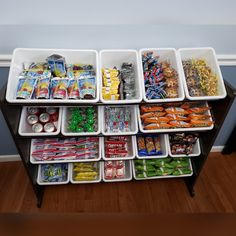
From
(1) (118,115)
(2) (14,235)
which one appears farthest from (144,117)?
(2) (14,235)

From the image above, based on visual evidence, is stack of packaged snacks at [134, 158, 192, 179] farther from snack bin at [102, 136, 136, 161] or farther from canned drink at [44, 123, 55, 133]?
canned drink at [44, 123, 55, 133]

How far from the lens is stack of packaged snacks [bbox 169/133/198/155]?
1390 millimetres

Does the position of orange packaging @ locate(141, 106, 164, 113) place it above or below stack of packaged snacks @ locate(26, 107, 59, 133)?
above

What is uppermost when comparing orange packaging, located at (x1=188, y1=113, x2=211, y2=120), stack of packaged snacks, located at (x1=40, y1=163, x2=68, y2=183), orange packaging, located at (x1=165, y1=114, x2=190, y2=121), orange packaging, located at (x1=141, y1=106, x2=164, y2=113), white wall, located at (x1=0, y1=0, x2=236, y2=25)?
white wall, located at (x1=0, y1=0, x2=236, y2=25)

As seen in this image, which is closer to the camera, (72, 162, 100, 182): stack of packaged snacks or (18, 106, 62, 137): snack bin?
(18, 106, 62, 137): snack bin

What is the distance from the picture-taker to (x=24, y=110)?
1216 millimetres

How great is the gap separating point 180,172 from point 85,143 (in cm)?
75

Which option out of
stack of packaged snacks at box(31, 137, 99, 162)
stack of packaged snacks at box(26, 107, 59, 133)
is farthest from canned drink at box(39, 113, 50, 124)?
stack of packaged snacks at box(31, 137, 99, 162)

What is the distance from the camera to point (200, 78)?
1.18 m

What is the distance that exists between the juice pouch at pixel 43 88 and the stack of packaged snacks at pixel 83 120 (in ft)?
0.84

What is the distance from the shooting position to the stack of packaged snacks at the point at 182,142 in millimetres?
1390

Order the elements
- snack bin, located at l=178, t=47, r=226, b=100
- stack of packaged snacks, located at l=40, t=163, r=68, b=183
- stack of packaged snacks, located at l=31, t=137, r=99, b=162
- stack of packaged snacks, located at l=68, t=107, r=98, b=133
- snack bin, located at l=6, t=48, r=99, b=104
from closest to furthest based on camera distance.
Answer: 1. snack bin, located at l=6, t=48, r=99, b=104
2. snack bin, located at l=178, t=47, r=226, b=100
3. stack of packaged snacks, located at l=68, t=107, r=98, b=133
4. stack of packaged snacks, located at l=31, t=137, r=99, b=162
5. stack of packaged snacks, located at l=40, t=163, r=68, b=183

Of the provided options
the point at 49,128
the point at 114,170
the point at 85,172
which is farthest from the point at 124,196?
the point at 49,128

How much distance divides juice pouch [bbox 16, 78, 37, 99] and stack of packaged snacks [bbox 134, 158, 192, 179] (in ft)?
3.06
